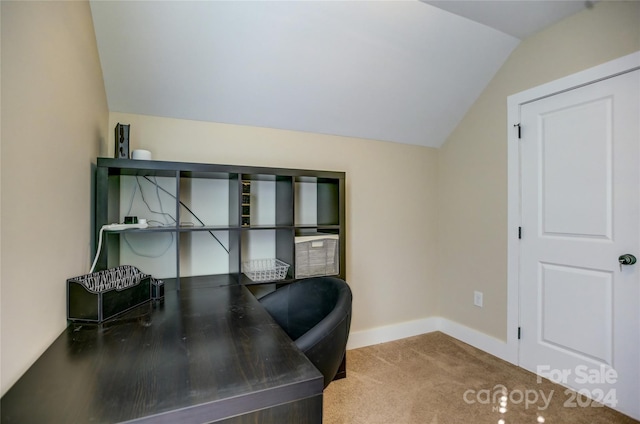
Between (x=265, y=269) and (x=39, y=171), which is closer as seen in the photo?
(x=39, y=171)

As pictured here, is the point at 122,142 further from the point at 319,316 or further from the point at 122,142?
the point at 319,316

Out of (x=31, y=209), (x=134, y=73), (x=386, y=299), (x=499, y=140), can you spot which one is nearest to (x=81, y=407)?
(x=31, y=209)

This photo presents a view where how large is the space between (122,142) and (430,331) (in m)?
3.02

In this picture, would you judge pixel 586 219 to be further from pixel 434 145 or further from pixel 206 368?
pixel 206 368

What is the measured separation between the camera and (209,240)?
212cm

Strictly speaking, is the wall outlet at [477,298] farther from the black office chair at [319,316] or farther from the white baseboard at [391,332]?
the black office chair at [319,316]

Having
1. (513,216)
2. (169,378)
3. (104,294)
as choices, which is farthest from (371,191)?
(169,378)

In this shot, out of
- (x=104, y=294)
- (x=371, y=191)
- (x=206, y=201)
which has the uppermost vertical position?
(x=371, y=191)

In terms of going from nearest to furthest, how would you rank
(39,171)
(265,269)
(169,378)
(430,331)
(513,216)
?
(169,378) → (39,171) → (265,269) → (513,216) → (430,331)

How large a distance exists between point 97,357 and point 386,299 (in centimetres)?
235

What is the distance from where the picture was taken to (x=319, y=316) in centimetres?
150

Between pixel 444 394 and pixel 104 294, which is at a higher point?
pixel 104 294

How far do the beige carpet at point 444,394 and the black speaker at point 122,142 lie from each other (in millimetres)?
1853

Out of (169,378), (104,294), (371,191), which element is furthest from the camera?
(371,191)
